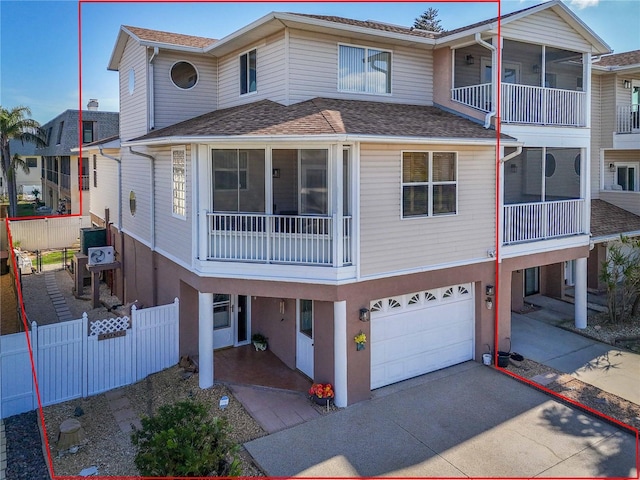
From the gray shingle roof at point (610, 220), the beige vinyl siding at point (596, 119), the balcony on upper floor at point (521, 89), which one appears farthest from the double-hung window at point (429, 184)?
the beige vinyl siding at point (596, 119)

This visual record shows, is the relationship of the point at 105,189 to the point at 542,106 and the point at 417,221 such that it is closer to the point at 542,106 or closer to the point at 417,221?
the point at 417,221

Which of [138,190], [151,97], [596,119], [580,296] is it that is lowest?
[580,296]

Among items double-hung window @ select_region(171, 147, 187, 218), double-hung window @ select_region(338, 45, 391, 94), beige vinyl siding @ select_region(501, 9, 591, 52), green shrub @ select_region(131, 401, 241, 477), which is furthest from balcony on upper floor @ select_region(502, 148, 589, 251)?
green shrub @ select_region(131, 401, 241, 477)

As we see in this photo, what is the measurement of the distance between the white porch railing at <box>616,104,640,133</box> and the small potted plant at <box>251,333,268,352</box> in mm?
15063

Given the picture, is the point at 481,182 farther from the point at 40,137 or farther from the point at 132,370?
the point at 40,137

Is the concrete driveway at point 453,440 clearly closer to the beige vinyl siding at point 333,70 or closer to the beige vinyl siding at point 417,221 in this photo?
A: the beige vinyl siding at point 417,221

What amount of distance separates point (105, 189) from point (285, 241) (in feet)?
42.5

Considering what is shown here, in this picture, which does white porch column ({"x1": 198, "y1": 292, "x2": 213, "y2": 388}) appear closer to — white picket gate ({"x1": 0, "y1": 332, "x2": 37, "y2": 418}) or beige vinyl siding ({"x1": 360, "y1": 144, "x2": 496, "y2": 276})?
white picket gate ({"x1": 0, "y1": 332, "x2": 37, "y2": 418})

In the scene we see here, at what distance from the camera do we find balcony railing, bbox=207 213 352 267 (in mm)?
9523

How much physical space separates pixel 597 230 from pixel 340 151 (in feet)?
34.0

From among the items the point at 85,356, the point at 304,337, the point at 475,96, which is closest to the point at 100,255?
the point at 85,356

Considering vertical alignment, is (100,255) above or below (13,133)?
below

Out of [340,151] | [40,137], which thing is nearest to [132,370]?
[340,151]

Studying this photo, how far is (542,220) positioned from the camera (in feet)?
41.8
